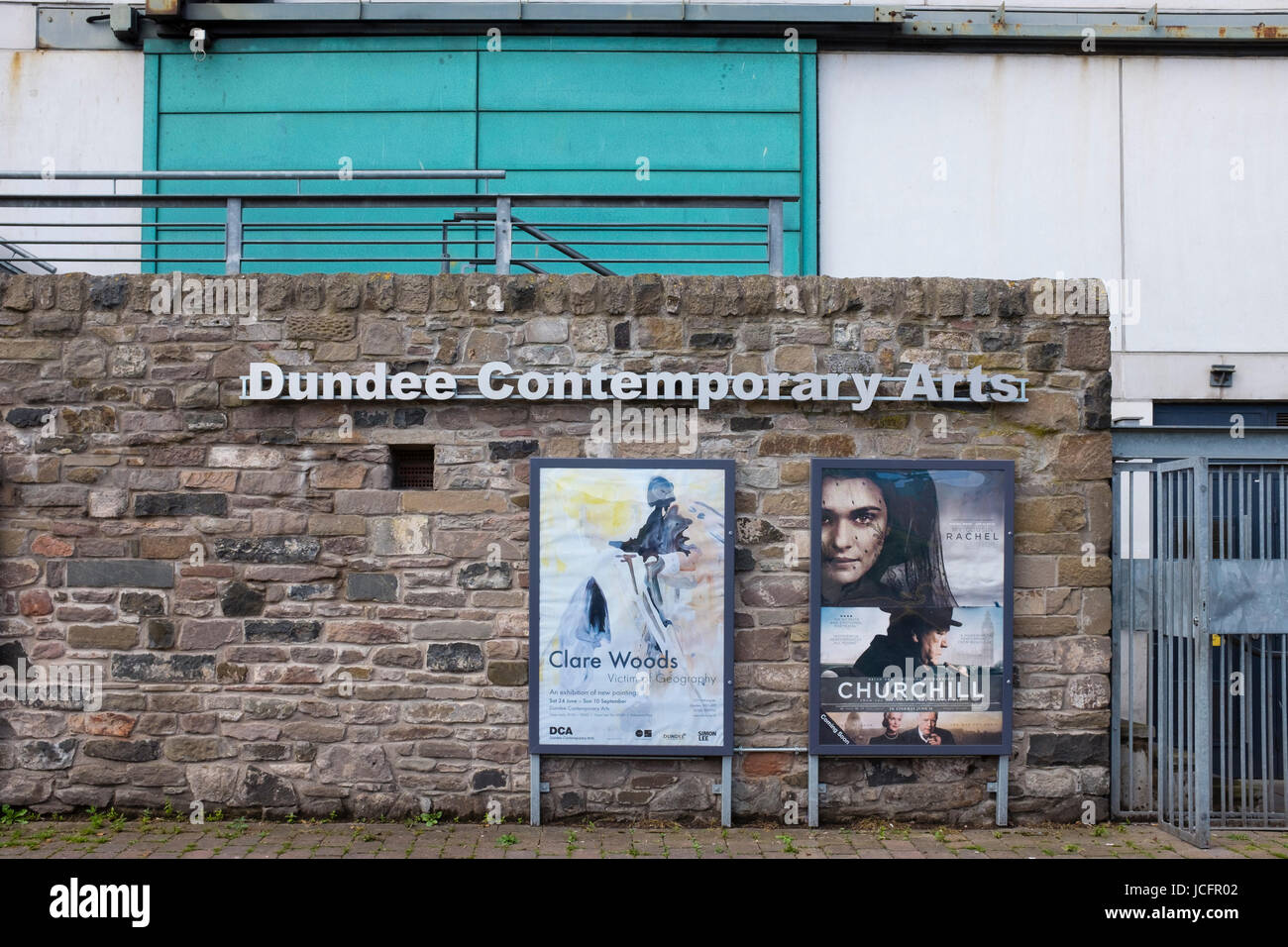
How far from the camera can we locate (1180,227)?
1046 cm

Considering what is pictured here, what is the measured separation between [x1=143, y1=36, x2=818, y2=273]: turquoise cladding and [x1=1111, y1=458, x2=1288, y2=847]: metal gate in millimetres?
4354

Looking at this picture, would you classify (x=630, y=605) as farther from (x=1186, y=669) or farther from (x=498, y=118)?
(x=498, y=118)

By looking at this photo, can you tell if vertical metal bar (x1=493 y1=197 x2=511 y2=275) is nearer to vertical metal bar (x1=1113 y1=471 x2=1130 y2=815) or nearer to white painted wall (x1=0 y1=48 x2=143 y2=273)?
vertical metal bar (x1=1113 y1=471 x2=1130 y2=815)

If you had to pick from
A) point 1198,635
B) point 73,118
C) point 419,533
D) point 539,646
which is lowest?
point 539,646

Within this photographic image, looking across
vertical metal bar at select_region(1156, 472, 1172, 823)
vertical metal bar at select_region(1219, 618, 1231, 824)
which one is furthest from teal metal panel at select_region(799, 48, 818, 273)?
vertical metal bar at select_region(1219, 618, 1231, 824)

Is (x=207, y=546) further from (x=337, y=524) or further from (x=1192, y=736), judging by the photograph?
(x=1192, y=736)

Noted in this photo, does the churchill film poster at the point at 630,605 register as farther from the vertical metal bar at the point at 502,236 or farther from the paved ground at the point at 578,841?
the vertical metal bar at the point at 502,236

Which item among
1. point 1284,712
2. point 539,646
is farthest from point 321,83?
point 1284,712

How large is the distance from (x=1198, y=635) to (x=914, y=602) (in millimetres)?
1638

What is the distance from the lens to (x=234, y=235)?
24.5ft

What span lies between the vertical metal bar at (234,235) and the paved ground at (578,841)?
3.46 metres

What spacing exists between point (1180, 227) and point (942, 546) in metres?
5.21

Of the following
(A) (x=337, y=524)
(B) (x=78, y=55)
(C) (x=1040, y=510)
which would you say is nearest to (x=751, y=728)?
(C) (x=1040, y=510)

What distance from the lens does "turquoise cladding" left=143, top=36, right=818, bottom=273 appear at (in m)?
10.5
